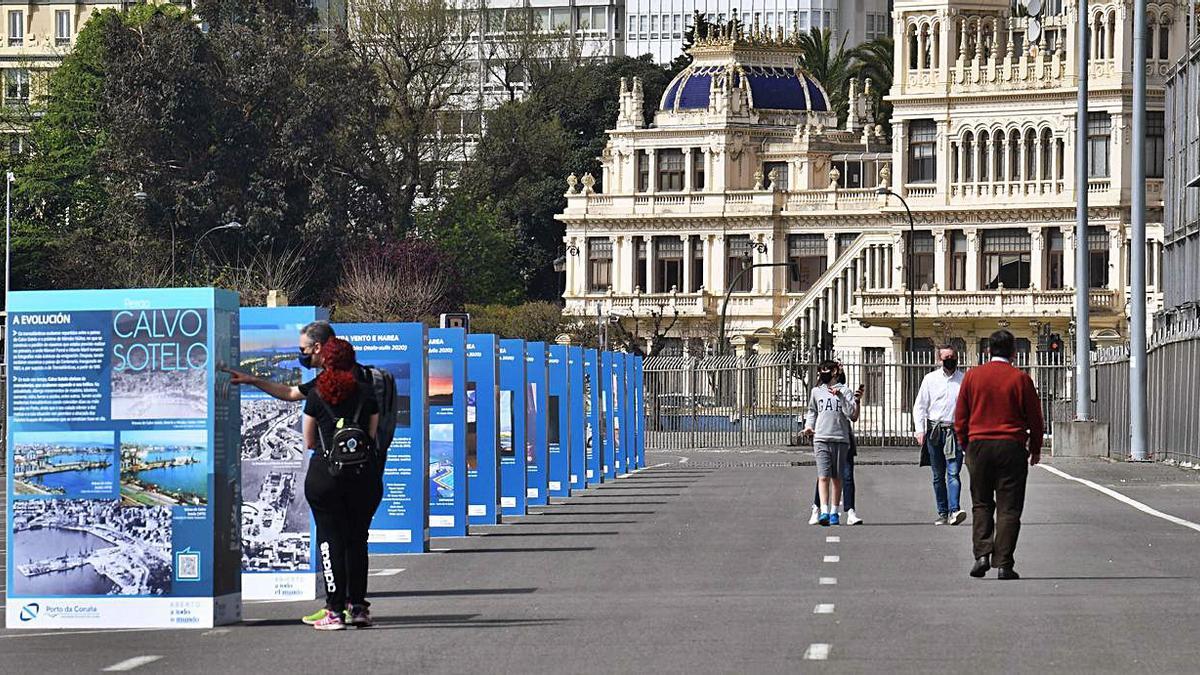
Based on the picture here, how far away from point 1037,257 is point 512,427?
230 ft

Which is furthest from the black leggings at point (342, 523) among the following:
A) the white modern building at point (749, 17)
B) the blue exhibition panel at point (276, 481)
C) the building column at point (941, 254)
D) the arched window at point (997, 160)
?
the white modern building at point (749, 17)

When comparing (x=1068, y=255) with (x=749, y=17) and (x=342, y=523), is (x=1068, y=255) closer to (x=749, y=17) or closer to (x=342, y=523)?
(x=749, y=17)

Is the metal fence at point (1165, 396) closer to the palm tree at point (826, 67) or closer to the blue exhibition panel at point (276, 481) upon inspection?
the blue exhibition panel at point (276, 481)

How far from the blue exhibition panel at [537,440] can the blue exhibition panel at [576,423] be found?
14.0 feet

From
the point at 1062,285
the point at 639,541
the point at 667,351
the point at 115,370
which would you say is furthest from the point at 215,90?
the point at 115,370

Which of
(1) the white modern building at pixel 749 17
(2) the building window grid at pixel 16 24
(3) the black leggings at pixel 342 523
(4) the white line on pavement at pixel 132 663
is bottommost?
(4) the white line on pavement at pixel 132 663

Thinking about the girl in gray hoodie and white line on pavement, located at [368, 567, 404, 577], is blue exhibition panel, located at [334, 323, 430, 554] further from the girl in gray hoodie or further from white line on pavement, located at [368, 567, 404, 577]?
the girl in gray hoodie

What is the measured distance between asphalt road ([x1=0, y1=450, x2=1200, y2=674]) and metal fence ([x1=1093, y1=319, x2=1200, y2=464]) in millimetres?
15221

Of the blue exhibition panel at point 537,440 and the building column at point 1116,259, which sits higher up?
the building column at point 1116,259

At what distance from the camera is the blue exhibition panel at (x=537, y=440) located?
1308 inches

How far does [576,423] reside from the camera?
38781 mm

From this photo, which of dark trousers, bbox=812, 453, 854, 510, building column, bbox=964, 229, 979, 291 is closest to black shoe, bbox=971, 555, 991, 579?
dark trousers, bbox=812, 453, 854, 510

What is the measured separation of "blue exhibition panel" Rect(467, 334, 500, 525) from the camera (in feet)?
93.2

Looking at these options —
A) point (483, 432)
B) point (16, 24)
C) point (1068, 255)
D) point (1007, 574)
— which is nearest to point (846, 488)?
point (483, 432)
